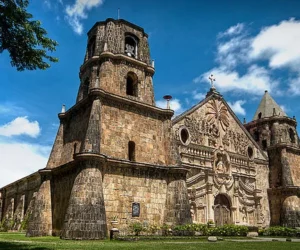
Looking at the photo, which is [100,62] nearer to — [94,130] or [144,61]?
[144,61]

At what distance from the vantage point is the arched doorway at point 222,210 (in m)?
27.0

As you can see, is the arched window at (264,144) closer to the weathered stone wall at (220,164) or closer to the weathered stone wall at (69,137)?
the weathered stone wall at (220,164)

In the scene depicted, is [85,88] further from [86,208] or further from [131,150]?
[86,208]

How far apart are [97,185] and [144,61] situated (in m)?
10.8

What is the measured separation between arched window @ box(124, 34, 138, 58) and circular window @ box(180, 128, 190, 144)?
23.6 ft

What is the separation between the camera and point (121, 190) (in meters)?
19.6

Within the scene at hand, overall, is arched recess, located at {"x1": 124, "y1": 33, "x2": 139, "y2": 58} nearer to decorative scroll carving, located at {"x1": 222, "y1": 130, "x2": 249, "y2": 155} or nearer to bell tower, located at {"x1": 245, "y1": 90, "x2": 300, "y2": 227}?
decorative scroll carving, located at {"x1": 222, "y1": 130, "x2": 249, "y2": 155}

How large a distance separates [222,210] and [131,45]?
597 inches

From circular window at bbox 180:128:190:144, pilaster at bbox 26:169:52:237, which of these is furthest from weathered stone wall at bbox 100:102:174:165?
pilaster at bbox 26:169:52:237

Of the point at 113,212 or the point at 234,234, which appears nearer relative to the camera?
the point at 113,212

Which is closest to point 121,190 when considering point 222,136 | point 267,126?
point 222,136

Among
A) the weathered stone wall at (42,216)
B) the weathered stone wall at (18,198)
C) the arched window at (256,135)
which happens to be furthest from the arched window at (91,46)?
the arched window at (256,135)

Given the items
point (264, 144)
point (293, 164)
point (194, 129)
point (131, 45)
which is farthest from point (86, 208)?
point (264, 144)

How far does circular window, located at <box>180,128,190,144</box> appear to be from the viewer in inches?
1066
